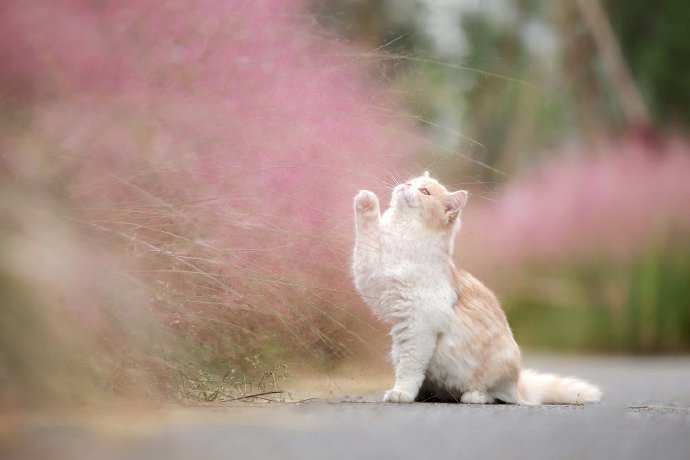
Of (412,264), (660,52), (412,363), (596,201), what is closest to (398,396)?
(412,363)

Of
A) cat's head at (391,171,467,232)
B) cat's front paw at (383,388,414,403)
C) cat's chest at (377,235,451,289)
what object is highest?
cat's head at (391,171,467,232)

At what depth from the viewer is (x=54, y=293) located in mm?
1565

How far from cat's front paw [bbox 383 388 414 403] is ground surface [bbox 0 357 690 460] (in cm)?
4

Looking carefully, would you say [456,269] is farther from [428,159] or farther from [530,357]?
[530,357]

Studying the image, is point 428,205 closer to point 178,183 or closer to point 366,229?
point 366,229

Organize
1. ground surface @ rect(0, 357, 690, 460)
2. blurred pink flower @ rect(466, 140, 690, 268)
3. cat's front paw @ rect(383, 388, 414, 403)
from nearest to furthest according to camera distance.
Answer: ground surface @ rect(0, 357, 690, 460)
cat's front paw @ rect(383, 388, 414, 403)
blurred pink flower @ rect(466, 140, 690, 268)

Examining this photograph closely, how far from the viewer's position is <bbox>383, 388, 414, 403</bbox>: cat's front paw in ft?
7.14

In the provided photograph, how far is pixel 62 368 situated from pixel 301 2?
0.92 m

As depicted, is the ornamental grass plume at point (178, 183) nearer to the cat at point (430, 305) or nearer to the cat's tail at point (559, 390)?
the cat at point (430, 305)

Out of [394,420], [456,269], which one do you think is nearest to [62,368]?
[394,420]

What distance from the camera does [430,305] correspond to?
2.21 metres

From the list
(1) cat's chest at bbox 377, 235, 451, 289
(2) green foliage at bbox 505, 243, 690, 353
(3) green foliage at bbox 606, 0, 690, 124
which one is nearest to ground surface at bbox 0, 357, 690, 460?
(1) cat's chest at bbox 377, 235, 451, 289

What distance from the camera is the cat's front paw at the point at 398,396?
85.7 inches

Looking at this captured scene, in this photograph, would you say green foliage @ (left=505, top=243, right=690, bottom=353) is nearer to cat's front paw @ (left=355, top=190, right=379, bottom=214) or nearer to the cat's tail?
the cat's tail
